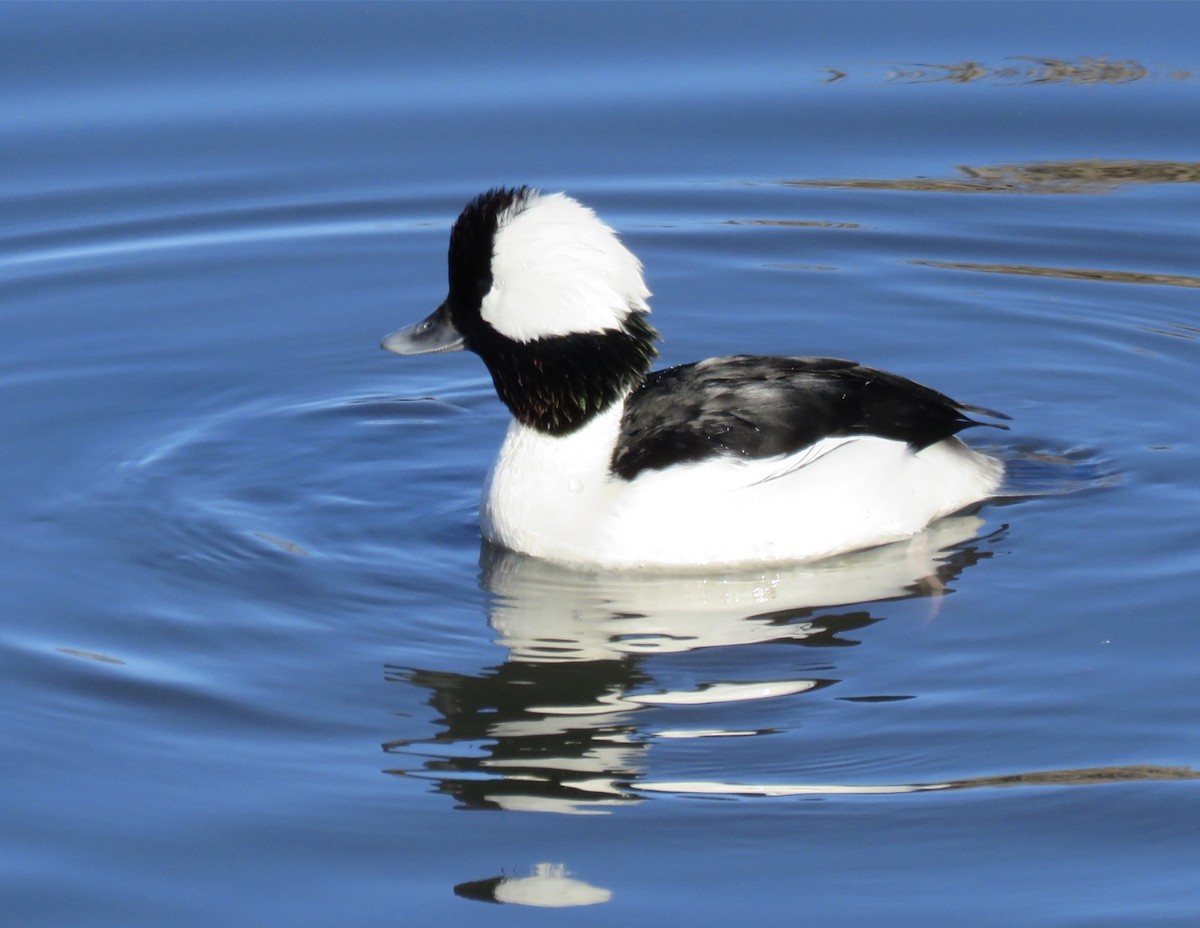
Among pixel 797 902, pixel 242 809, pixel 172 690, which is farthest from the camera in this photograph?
pixel 172 690

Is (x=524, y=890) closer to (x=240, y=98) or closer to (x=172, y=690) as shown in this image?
(x=172, y=690)

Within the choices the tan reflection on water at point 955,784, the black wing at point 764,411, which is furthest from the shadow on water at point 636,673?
the black wing at point 764,411

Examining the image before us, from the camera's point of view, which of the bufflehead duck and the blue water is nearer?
the blue water

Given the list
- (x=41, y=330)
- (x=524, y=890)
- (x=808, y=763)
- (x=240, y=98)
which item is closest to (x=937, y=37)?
(x=240, y=98)

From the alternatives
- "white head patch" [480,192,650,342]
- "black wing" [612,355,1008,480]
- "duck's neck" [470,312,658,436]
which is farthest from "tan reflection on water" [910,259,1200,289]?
"white head patch" [480,192,650,342]

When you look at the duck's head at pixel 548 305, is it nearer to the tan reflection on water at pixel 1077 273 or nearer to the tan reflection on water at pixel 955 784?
the tan reflection on water at pixel 955 784

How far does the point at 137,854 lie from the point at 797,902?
1.91 meters

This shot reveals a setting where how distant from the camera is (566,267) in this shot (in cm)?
725

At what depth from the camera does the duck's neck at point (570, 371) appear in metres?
7.41

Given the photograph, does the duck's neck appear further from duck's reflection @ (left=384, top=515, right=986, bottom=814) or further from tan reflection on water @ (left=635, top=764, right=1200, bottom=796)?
tan reflection on water @ (left=635, top=764, right=1200, bottom=796)

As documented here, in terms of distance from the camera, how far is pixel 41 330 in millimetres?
10055

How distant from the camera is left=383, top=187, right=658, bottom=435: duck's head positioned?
23.8 feet

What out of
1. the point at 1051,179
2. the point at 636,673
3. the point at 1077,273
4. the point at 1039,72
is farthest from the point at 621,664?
the point at 1039,72

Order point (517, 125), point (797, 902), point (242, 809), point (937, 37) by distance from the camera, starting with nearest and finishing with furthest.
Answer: point (797, 902) < point (242, 809) < point (517, 125) < point (937, 37)
